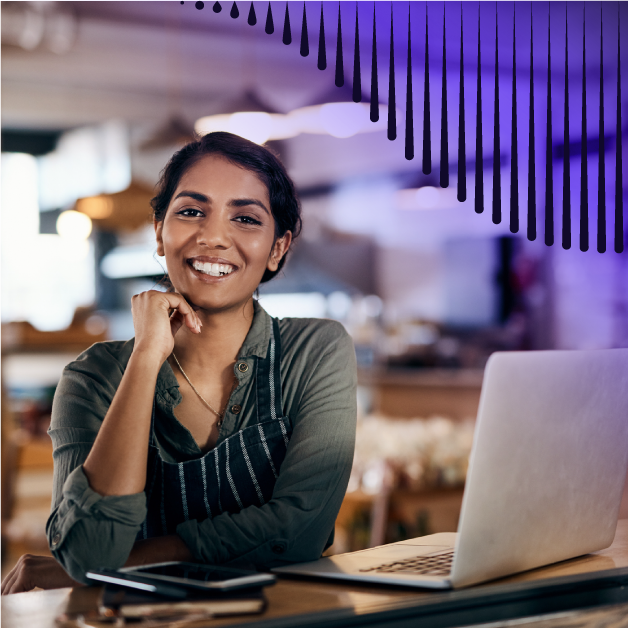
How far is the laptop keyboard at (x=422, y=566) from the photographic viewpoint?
1.02 m

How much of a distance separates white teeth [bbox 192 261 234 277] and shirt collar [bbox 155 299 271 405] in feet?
0.45

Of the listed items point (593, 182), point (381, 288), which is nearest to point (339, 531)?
point (593, 182)

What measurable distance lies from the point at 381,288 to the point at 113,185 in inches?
127

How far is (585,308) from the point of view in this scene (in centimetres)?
582

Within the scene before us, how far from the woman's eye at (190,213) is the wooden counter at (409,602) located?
0.73m

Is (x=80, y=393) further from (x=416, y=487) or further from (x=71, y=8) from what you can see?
(x=71, y=8)

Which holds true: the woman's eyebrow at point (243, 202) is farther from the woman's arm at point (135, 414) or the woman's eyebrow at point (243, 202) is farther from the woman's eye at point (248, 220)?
the woman's arm at point (135, 414)

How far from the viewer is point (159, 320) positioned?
1389 millimetres

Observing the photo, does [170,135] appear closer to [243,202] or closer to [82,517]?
[243,202]

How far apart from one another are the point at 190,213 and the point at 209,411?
1.27ft

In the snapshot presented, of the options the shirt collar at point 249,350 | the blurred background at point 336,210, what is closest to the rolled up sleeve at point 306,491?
the shirt collar at point 249,350

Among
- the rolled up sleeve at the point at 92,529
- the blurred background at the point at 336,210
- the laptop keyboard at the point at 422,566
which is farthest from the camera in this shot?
the blurred background at the point at 336,210

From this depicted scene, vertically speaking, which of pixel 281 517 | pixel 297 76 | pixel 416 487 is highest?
pixel 297 76

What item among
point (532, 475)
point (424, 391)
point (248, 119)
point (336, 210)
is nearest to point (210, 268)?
point (532, 475)
